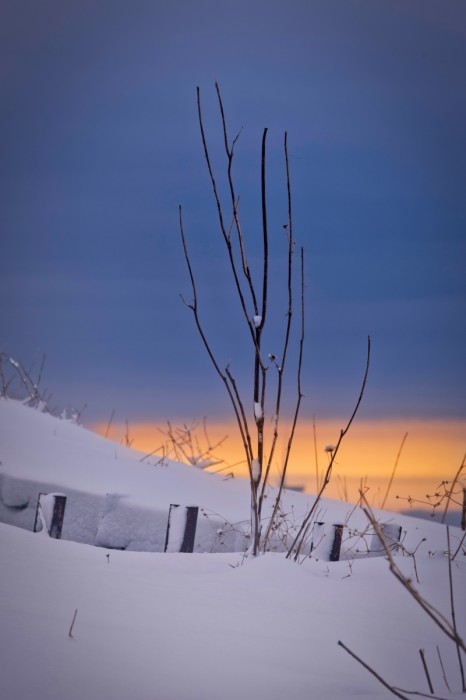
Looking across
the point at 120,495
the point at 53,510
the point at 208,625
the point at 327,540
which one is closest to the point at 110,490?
the point at 120,495

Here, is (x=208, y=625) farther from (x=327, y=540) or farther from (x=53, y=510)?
(x=53, y=510)

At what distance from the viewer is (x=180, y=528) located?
379cm

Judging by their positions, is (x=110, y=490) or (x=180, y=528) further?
(x=110, y=490)

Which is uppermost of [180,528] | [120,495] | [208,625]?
[120,495]

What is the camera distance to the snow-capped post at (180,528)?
3787 mm

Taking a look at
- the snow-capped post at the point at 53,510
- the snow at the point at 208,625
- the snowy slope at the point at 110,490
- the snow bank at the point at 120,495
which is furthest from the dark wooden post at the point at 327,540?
the snow-capped post at the point at 53,510

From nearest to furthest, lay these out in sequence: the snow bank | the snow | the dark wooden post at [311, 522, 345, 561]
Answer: the snow < the dark wooden post at [311, 522, 345, 561] < the snow bank

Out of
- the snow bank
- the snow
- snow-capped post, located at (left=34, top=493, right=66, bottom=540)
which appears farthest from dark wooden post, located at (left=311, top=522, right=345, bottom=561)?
snow-capped post, located at (left=34, top=493, right=66, bottom=540)

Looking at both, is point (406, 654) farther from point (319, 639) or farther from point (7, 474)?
point (7, 474)

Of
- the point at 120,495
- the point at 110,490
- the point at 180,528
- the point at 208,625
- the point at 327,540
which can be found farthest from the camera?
the point at 110,490

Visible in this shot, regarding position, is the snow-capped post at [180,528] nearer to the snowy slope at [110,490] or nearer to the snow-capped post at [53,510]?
the snowy slope at [110,490]

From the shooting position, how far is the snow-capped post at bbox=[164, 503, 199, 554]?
12.4 ft

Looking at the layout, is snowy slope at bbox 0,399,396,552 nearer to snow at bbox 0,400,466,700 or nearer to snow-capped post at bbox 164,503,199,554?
snow-capped post at bbox 164,503,199,554

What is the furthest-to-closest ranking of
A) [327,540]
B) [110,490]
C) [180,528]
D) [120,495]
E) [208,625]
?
1. [110,490]
2. [120,495]
3. [180,528]
4. [327,540]
5. [208,625]
